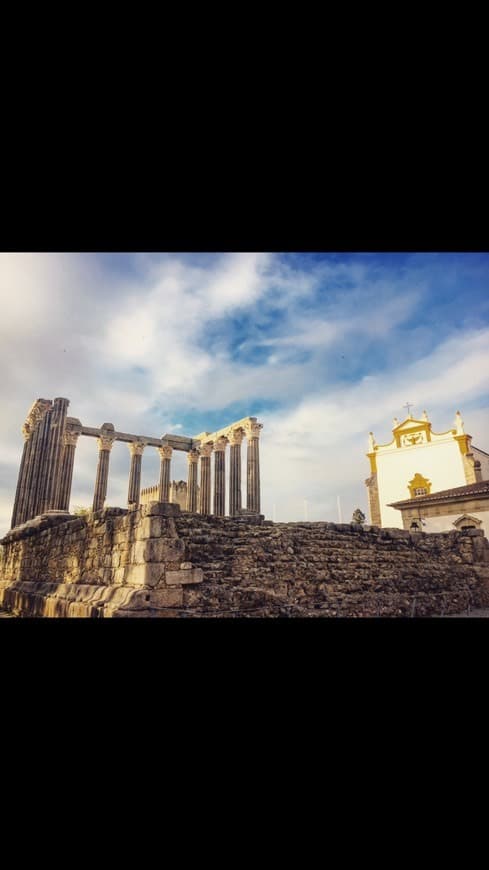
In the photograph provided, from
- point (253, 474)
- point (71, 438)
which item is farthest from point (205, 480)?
point (71, 438)

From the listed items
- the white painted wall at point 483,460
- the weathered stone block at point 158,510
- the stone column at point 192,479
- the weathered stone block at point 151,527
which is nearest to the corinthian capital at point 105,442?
the stone column at point 192,479

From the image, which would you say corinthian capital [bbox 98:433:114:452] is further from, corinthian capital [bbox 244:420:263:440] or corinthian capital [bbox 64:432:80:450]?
corinthian capital [bbox 244:420:263:440]

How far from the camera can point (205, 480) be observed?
75.9 feet

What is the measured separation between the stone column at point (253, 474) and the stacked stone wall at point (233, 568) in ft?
27.2

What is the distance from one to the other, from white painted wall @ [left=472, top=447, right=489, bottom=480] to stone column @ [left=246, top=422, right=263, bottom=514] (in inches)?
588

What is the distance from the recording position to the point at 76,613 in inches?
302

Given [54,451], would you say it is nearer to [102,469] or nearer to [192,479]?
[102,469]

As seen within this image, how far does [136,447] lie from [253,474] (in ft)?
21.7

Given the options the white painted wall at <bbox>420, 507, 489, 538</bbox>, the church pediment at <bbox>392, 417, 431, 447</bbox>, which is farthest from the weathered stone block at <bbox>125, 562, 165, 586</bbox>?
the church pediment at <bbox>392, 417, 431, 447</bbox>

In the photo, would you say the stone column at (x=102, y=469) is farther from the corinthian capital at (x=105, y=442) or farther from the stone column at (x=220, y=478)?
the stone column at (x=220, y=478)
